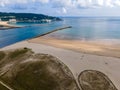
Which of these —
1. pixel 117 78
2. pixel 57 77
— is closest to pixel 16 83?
pixel 57 77

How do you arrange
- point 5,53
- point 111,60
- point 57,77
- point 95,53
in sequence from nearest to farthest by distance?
point 57,77 < point 111,60 < point 5,53 < point 95,53

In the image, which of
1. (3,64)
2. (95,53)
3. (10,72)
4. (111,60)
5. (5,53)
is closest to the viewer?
(10,72)

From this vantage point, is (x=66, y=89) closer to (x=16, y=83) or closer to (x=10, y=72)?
(x=16, y=83)

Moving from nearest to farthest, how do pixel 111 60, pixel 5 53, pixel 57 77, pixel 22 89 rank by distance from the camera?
pixel 22 89
pixel 57 77
pixel 111 60
pixel 5 53

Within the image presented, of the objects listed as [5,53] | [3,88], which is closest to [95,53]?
[5,53]

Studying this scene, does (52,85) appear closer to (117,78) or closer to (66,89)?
(66,89)

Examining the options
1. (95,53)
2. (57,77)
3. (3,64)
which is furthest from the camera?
(95,53)

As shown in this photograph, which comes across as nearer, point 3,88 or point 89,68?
point 3,88

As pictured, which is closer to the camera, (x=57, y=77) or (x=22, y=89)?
(x=22, y=89)
